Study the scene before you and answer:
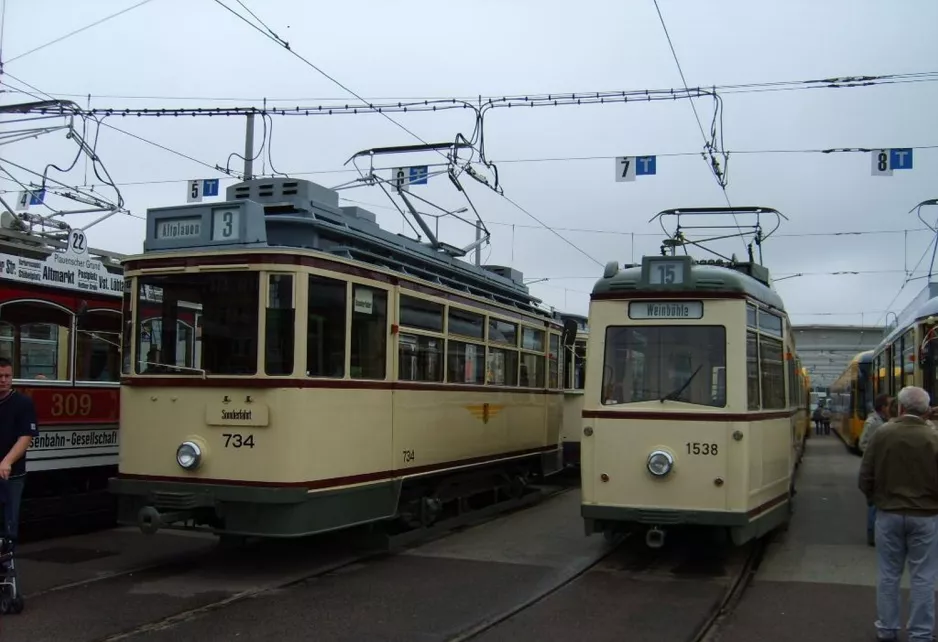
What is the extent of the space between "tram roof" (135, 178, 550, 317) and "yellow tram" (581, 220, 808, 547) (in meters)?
2.35

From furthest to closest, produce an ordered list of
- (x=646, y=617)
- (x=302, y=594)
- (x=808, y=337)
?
1. (x=808, y=337)
2. (x=302, y=594)
3. (x=646, y=617)

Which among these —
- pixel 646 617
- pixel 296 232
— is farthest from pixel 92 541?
pixel 646 617

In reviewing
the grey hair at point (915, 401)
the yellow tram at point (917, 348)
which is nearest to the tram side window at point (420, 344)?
the grey hair at point (915, 401)

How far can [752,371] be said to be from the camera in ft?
27.4

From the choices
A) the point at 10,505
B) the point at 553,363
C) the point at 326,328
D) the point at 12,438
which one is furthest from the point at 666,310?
the point at 553,363

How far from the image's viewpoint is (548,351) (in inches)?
551

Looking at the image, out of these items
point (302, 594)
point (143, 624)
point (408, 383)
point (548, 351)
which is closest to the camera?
point (143, 624)

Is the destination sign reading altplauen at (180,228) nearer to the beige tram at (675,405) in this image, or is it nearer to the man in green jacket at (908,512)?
the beige tram at (675,405)

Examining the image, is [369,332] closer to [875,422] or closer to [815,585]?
[815,585]

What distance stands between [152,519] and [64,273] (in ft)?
11.9

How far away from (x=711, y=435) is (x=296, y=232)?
13.8 feet

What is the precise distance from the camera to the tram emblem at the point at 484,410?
10.9 meters

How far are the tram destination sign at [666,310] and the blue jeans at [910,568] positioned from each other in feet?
8.97

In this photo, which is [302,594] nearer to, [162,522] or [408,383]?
[162,522]
